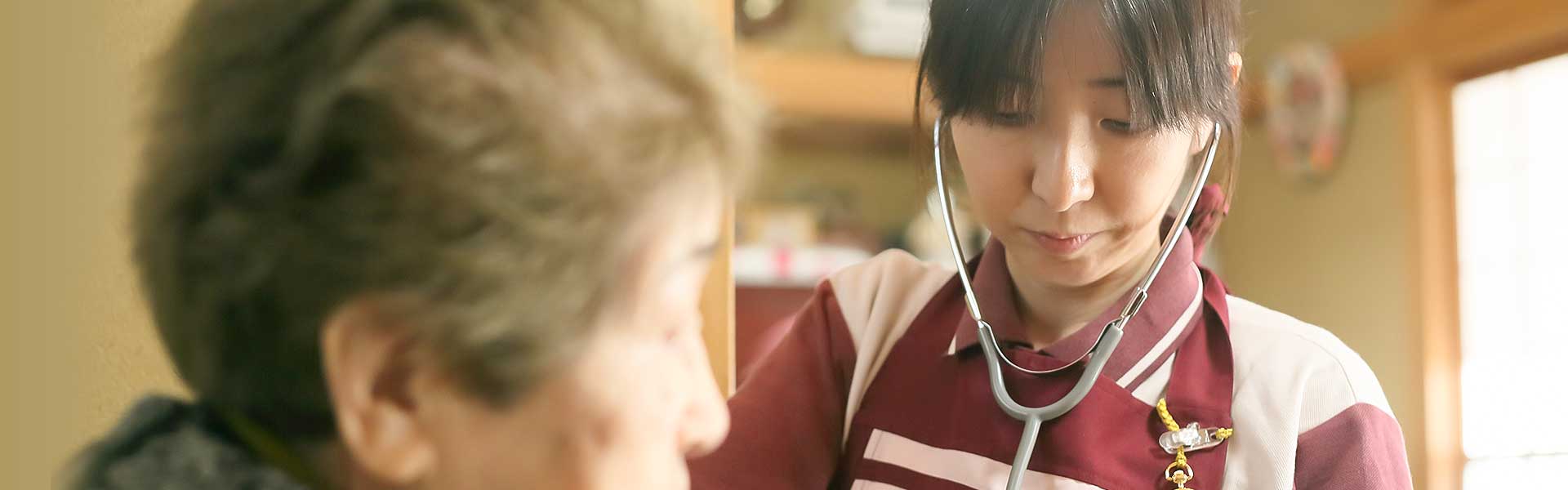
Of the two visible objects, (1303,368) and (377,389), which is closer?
(377,389)

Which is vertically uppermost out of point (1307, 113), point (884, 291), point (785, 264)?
point (884, 291)

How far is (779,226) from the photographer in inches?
102

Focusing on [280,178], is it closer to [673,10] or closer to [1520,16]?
[673,10]

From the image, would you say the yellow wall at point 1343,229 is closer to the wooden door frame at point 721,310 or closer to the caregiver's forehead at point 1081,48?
the caregiver's forehead at point 1081,48

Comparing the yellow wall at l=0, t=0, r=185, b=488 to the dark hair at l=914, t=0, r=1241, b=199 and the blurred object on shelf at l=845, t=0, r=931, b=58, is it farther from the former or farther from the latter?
the blurred object on shelf at l=845, t=0, r=931, b=58

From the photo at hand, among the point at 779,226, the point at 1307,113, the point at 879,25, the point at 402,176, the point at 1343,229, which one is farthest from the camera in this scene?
the point at 779,226

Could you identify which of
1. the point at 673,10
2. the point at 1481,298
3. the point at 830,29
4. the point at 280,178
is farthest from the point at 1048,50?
the point at 830,29

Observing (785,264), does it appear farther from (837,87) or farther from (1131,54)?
(1131,54)

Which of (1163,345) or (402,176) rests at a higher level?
(402,176)

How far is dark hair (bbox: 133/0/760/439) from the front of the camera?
345mm

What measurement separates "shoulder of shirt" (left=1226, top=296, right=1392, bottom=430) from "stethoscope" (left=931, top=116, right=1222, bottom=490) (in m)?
0.06

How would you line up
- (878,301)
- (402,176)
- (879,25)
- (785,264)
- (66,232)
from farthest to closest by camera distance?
(785,264), (879,25), (878,301), (66,232), (402,176)

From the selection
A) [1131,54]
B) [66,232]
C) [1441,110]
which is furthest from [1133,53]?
[1441,110]

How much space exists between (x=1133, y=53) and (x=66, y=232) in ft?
1.63
